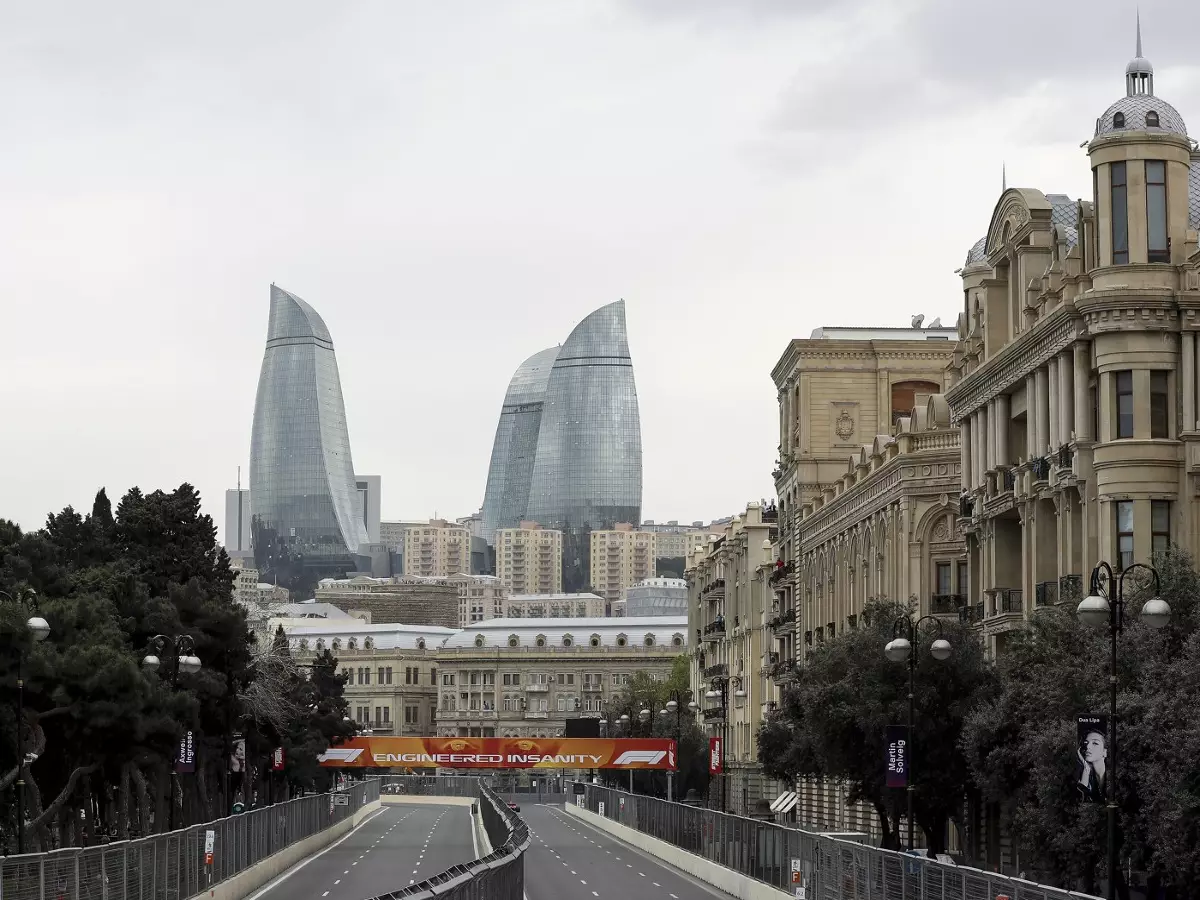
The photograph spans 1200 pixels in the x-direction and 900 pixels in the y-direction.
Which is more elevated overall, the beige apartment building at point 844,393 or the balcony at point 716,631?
the beige apartment building at point 844,393

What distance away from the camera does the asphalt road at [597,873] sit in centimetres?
6134

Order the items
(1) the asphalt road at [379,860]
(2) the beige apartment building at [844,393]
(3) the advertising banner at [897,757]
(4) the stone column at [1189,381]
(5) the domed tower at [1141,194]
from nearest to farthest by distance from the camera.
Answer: (3) the advertising banner at [897,757] → (4) the stone column at [1189,381] → (5) the domed tower at [1141,194] → (1) the asphalt road at [379,860] → (2) the beige apartment building at [844,393]

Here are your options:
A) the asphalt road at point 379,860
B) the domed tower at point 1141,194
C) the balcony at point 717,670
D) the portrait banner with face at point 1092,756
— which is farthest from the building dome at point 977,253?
the balcony at point 717,670

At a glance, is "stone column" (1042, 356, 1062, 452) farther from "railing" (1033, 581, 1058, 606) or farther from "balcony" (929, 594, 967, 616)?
"balcony" (929, 594, 967, 616)

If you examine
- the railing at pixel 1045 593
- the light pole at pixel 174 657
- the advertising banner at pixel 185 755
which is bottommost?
the advertising banner at pixel 185 755

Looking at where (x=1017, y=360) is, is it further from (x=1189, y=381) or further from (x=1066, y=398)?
(x=1189, y=381)

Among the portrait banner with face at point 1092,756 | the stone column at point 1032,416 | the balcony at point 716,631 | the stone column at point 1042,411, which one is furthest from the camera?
the balcony at point 716,631

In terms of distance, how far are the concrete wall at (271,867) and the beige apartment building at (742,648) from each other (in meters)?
24.4

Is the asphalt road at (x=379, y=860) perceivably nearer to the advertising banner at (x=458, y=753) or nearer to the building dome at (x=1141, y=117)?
the advertising banner at (x=458, y=753)

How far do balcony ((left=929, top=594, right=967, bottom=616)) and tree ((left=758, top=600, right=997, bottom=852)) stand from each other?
8.85 m

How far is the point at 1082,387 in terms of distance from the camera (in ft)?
187

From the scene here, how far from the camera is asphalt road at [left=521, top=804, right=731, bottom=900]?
6134 cm

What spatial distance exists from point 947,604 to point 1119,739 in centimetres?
3625

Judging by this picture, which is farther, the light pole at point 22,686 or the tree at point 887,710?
the tree at point 887,710
